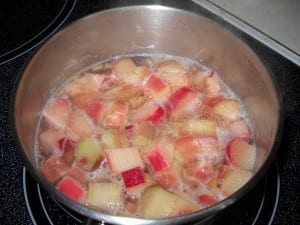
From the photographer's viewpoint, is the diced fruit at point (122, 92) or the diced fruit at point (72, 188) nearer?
the diced fruit at point (72, 188)

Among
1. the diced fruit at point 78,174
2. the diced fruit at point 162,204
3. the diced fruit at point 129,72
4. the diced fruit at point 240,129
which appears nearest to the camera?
the diced fruit at point 162,204

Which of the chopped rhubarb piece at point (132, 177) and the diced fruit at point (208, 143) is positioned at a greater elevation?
the diced fruit at point (208, 143)

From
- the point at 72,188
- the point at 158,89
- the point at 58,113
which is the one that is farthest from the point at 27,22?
the point at 72,188

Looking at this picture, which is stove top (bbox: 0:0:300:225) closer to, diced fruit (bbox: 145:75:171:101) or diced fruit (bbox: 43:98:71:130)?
diced fruit (bbox: 43:98:71:130)

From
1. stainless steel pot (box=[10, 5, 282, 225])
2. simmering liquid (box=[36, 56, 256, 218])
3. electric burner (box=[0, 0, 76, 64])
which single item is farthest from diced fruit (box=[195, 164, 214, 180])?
electric burner (box=[0, 0, 76, 64])

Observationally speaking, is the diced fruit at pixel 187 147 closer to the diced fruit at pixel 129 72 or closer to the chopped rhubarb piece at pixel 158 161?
the chopped rhubarb piece at pixel 158 161

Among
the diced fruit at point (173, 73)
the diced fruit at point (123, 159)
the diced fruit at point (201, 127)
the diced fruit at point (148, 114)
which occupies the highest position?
the diced fruit at point (173, 73)

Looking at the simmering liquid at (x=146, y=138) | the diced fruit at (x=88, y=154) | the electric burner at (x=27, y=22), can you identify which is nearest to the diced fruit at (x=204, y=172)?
the simmering liquid at (x=146, y=138)
